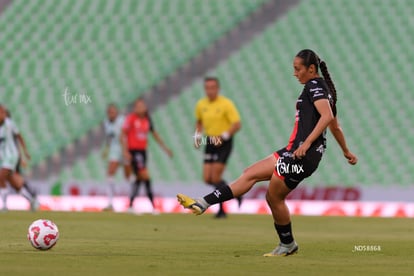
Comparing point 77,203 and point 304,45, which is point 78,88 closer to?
point 77,203

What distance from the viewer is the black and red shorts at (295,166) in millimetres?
8906

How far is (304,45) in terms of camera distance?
74.8ft

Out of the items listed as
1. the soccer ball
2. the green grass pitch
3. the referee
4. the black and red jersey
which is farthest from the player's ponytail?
the referee

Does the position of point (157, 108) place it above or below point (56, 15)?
below

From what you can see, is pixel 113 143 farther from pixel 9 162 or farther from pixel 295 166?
pixel 295 166

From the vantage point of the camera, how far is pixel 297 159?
887 centimetres

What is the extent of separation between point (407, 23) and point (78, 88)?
7667mm

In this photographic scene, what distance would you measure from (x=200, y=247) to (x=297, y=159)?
1899mm

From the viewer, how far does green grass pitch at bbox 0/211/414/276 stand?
7777 millimetres

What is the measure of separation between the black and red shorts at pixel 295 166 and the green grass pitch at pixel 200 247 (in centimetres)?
72

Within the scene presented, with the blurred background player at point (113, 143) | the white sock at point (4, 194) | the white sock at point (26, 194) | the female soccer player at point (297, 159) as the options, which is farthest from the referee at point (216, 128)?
the female soccer player at point (297, 159)

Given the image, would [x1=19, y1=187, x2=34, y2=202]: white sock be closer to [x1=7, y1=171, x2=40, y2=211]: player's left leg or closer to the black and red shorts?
[x1=7, y1=171, x2=40, y2=211]: player's left leg

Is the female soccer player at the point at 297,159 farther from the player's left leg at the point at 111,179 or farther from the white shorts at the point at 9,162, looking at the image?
the player's left leg at the point at 111,179

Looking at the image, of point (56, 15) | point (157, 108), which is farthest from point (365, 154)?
point (56, 15)
